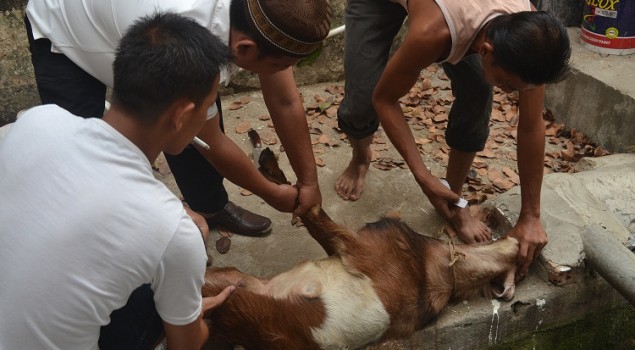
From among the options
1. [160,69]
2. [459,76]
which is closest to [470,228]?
[459,76]

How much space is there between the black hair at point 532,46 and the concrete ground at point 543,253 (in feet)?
3.50

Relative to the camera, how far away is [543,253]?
3355 millimetres

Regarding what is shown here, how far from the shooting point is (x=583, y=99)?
5238mm

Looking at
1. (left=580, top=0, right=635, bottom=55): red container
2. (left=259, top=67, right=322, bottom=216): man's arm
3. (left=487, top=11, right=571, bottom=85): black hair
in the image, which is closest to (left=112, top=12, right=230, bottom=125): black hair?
(left=259, top=67, right=322, bottom=216): man's arm

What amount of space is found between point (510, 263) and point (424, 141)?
6.73 ft

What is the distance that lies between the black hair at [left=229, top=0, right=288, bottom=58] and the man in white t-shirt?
1.52 ft

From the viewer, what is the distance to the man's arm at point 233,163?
2857 mm

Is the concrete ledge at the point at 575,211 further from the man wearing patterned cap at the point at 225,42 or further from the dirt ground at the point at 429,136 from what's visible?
the man wearing patterned cap at the point at 225,42

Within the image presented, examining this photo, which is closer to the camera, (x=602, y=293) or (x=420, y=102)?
(x=602, y=293)

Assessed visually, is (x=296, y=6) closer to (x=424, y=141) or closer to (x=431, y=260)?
(x=431, y=260)

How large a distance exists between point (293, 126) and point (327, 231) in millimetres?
574

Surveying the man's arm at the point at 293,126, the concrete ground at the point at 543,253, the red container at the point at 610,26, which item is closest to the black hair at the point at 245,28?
the man's arm at the point at 293,126

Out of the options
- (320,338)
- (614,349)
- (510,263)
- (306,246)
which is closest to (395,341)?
(320,338)

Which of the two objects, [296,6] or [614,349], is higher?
[296,6]
